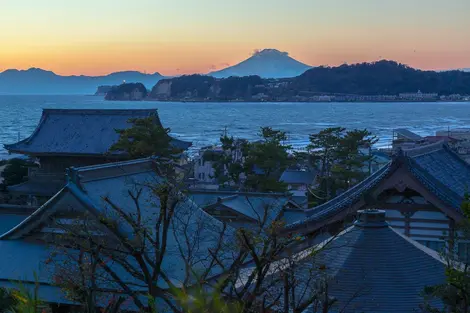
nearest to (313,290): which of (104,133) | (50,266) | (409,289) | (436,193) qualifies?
(409,289)

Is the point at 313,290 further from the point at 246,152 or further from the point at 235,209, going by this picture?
the point at 246,152

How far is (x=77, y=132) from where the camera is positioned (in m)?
23.4

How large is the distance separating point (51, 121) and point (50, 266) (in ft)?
50.9

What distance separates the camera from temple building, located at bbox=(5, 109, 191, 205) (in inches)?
858

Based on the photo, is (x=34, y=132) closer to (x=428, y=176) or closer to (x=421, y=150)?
(x=421, y=150)

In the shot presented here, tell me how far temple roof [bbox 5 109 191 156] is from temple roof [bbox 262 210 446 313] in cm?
1547

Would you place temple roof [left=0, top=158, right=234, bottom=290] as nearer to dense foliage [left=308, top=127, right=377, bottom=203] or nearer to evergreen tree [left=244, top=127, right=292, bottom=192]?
evergreen tree [left=244, top=127, right=292, bottom=192]

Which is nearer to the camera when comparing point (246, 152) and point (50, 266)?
point (50, 266)

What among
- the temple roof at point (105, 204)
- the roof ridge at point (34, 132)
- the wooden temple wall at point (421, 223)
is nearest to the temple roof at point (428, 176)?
the wooden temple wall at point (421, 223)

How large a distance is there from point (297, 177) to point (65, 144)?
1616cm

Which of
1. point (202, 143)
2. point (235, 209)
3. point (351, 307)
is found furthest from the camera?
point (202, 143)

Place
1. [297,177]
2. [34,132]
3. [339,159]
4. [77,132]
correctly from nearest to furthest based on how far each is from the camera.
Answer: [77,132], [34,132], [339,159], [297,177]

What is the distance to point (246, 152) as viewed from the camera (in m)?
27.4

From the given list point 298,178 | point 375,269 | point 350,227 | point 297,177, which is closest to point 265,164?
point 298,178
